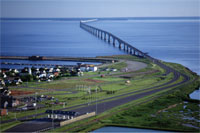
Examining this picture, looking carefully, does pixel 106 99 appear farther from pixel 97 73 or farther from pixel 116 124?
pixel 97 73

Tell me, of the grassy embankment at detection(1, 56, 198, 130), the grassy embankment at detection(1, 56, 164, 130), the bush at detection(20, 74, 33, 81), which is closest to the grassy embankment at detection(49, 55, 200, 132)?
the grassy embankment at detection(1, 56, 198, 130)

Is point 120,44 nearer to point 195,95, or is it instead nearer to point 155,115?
point 195,95

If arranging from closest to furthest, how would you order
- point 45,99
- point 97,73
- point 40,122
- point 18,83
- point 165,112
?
point 40,122
point 165,112
point 45,99
point 18,83
point 97,73

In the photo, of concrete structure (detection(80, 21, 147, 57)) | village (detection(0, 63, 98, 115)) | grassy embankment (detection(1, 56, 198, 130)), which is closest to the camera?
village (detection(0, 63, 98, 115))

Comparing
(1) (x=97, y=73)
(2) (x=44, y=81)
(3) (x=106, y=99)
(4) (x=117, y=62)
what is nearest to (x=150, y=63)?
(4) (x=117, y=62)

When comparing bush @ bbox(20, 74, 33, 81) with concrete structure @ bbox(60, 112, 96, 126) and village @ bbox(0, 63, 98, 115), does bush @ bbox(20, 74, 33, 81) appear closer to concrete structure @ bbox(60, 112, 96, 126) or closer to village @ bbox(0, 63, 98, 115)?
village @ bbox(0, 63, 98, 115)

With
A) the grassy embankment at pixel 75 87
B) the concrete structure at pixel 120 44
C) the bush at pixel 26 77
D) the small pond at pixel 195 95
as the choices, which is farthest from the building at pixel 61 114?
the concrete structure at pixel 120 44

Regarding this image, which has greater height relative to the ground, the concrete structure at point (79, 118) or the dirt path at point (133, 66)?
the dirt path at point (133, 66)

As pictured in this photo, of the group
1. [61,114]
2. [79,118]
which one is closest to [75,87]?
[61,114]

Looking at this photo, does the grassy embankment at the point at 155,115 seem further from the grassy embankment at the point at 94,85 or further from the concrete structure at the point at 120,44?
the concrete structure at the point at 120,44

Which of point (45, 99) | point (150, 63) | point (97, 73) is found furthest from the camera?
point (150, 63)

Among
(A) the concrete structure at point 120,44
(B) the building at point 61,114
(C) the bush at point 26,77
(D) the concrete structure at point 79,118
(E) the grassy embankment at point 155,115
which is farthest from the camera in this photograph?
(A) the concrete structure at point 120,44
